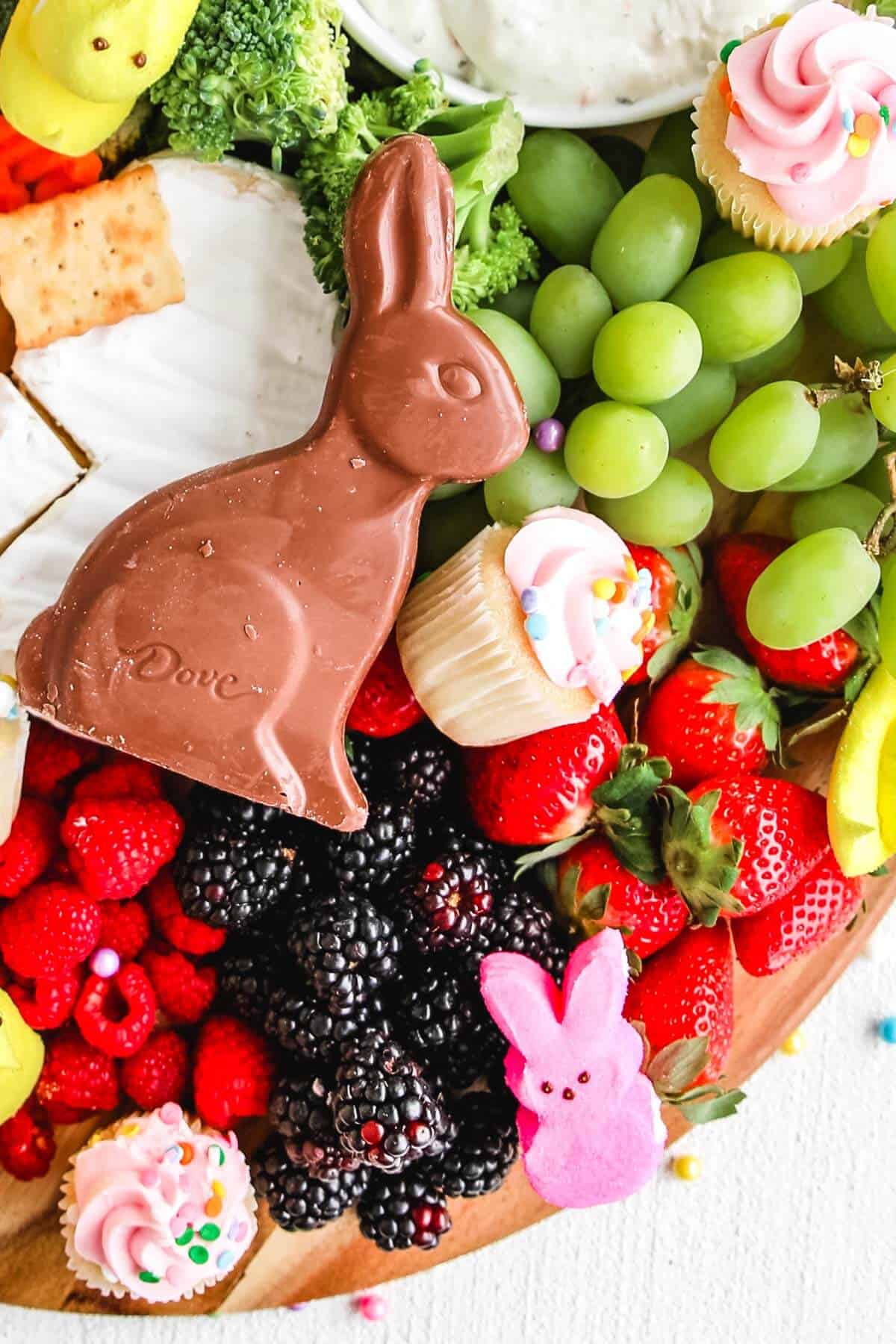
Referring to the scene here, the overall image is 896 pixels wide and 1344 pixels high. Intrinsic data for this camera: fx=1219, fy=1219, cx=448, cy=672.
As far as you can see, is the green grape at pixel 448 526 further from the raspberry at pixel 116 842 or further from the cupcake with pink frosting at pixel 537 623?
the raspberry at pixel 116 842

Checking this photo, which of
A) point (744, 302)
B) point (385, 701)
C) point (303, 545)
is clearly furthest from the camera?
point (385, 701)

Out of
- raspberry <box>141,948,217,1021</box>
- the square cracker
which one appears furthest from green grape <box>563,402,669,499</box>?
raspberry <box>141,948,217,1021</box>

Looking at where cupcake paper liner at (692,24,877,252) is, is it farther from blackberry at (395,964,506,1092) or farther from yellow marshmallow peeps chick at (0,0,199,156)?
blackberry at (395,964,506,1092)

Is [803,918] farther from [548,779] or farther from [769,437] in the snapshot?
[769,437]

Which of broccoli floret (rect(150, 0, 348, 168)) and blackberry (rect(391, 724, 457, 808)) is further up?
broccoli floret (rect(150, 0, 348, 168))

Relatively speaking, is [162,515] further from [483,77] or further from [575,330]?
[483,77]

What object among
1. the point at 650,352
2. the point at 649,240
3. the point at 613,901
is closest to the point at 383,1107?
the point at 613,901
